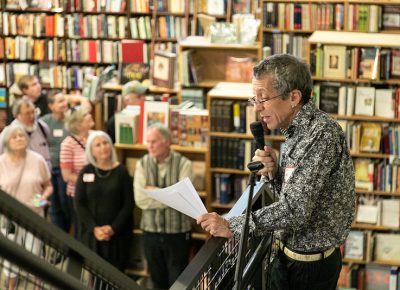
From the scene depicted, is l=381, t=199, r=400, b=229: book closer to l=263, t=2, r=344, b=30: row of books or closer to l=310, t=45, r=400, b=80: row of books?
l=310, t=45, r=400, b=80: row of books

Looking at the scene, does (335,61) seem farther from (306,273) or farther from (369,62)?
(306,273)

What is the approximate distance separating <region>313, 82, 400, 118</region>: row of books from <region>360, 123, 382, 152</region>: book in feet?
0.31

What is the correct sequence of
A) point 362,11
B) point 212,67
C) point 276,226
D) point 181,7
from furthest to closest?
point 181,7
point 362,11
point 212,67
point 276,226

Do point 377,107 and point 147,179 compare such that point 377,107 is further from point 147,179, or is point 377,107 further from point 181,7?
point 181,7

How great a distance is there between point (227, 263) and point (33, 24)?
328 inches

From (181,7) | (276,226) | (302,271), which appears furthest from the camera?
(181,7)

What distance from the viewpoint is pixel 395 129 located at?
6070mm

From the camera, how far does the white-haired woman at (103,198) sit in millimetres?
5719

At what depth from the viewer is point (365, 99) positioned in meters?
6.09

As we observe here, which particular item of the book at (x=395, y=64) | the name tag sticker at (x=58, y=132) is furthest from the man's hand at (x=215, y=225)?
the name tag sticker at (x=58, y=132)

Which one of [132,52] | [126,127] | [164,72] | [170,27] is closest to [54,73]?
[170,27]

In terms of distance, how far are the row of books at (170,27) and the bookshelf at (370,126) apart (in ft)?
12.0

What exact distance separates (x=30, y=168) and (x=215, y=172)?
149cm

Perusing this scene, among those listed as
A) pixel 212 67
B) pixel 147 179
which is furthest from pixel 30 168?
pixel 212 67
